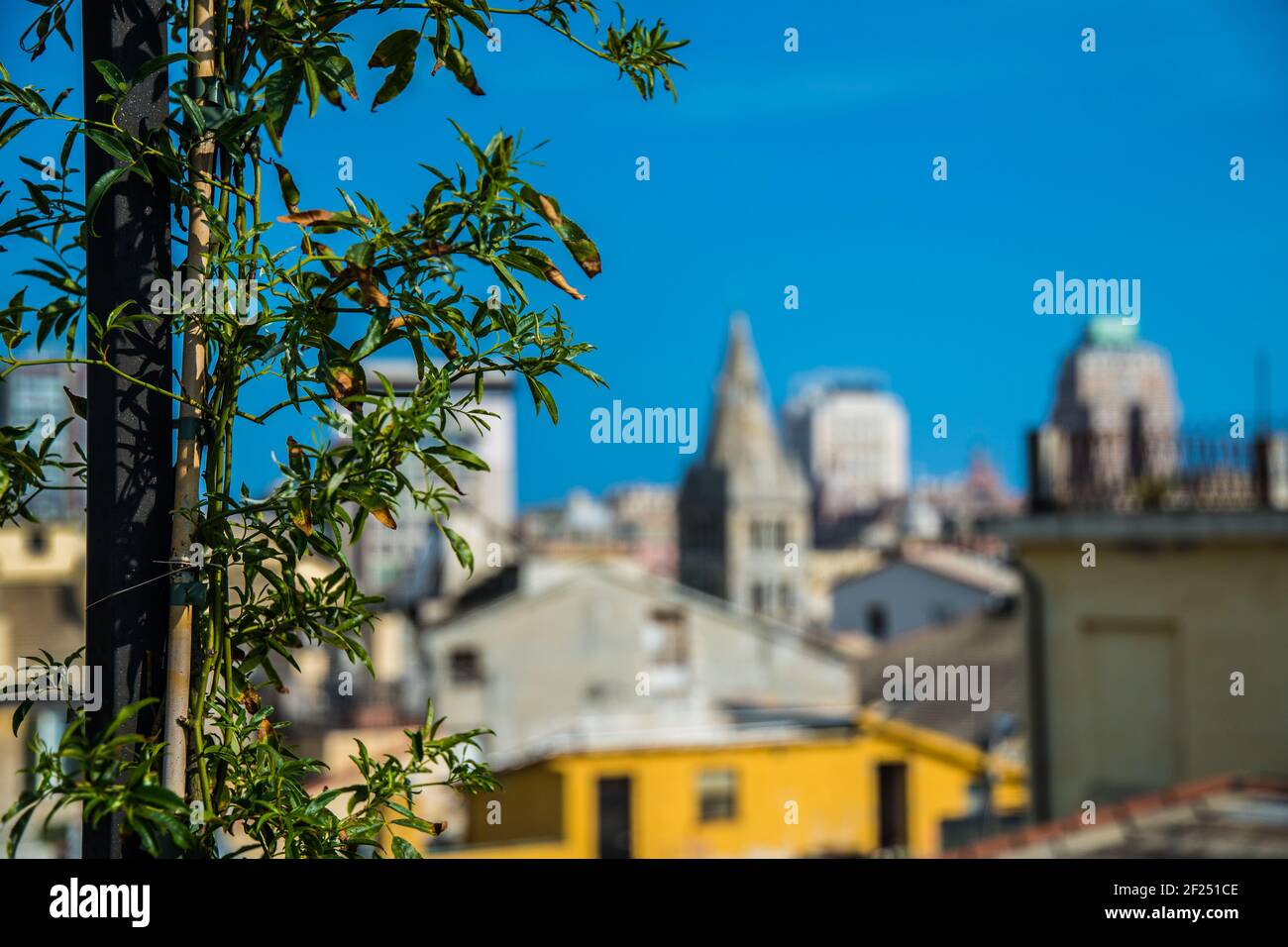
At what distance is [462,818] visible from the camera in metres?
17.3

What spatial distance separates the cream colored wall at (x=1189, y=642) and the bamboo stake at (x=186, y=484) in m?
8.60

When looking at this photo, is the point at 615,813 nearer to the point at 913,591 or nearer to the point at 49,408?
the point at 49,408

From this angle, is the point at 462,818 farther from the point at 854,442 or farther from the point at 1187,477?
the point at 854,442

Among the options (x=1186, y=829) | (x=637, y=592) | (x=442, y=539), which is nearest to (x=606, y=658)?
(x=637, y=592)

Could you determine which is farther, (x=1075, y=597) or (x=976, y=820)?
(x=976, y=820)

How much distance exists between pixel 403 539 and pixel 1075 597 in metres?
39.3

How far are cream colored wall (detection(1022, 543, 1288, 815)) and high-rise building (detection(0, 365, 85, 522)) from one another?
7.38 m

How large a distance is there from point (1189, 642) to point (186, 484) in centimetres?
883

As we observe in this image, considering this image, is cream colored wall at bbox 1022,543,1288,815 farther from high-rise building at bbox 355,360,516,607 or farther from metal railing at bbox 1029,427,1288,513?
high-rise building at bbox 355,360,516,607

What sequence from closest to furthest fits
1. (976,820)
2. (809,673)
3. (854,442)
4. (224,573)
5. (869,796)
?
1. (224,573)
2. (976,820)
3. (869,796)
4. (809,673)
5. (854,442)

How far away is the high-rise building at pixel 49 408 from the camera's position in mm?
1286

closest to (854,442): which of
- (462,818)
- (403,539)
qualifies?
(403,539)

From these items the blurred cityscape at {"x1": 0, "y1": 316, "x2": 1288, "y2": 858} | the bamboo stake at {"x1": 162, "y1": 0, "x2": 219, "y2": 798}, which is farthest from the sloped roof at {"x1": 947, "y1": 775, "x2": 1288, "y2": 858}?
the bamboo stake at {"x1": 162, "y1": 0, "x2": 219, "y2": 798}

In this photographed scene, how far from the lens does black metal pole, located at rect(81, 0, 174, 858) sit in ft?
3.81
